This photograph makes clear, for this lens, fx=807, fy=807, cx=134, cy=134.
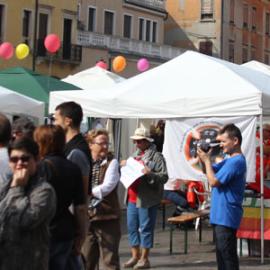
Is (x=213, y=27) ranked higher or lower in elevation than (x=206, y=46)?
higher

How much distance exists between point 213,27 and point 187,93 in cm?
4526

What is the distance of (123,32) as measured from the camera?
4756cm

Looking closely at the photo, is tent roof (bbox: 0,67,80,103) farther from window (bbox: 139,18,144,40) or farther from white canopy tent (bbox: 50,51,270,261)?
window (bbox: 139,18,144,40)

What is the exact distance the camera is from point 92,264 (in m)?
8.26

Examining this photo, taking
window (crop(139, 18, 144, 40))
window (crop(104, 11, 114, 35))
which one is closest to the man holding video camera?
window (crop(104, 11, 114, 35))

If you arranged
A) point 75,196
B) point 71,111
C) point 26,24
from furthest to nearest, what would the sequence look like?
1. point 26,24
2. point 71,111
3. point 75,196

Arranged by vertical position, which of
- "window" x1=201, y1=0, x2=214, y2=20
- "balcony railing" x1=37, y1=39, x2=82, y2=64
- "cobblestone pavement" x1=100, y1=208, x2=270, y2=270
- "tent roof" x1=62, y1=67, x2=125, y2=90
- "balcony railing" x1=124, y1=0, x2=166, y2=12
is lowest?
"cobblestone pavement" x1=100, y1=208, x2=270, y2=270

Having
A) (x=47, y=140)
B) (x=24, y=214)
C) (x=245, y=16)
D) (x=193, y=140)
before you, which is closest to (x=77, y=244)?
(x=47, y=140)

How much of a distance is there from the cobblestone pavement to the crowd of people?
0.59 metres

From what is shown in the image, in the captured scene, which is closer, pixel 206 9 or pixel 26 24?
pixel 26 24

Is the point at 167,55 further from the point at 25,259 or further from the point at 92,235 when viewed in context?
the point at 25,259

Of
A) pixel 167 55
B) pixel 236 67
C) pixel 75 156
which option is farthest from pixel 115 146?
pixel 167 55

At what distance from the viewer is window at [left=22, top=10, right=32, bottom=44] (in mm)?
39406

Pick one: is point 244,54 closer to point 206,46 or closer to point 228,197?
point 206,46
